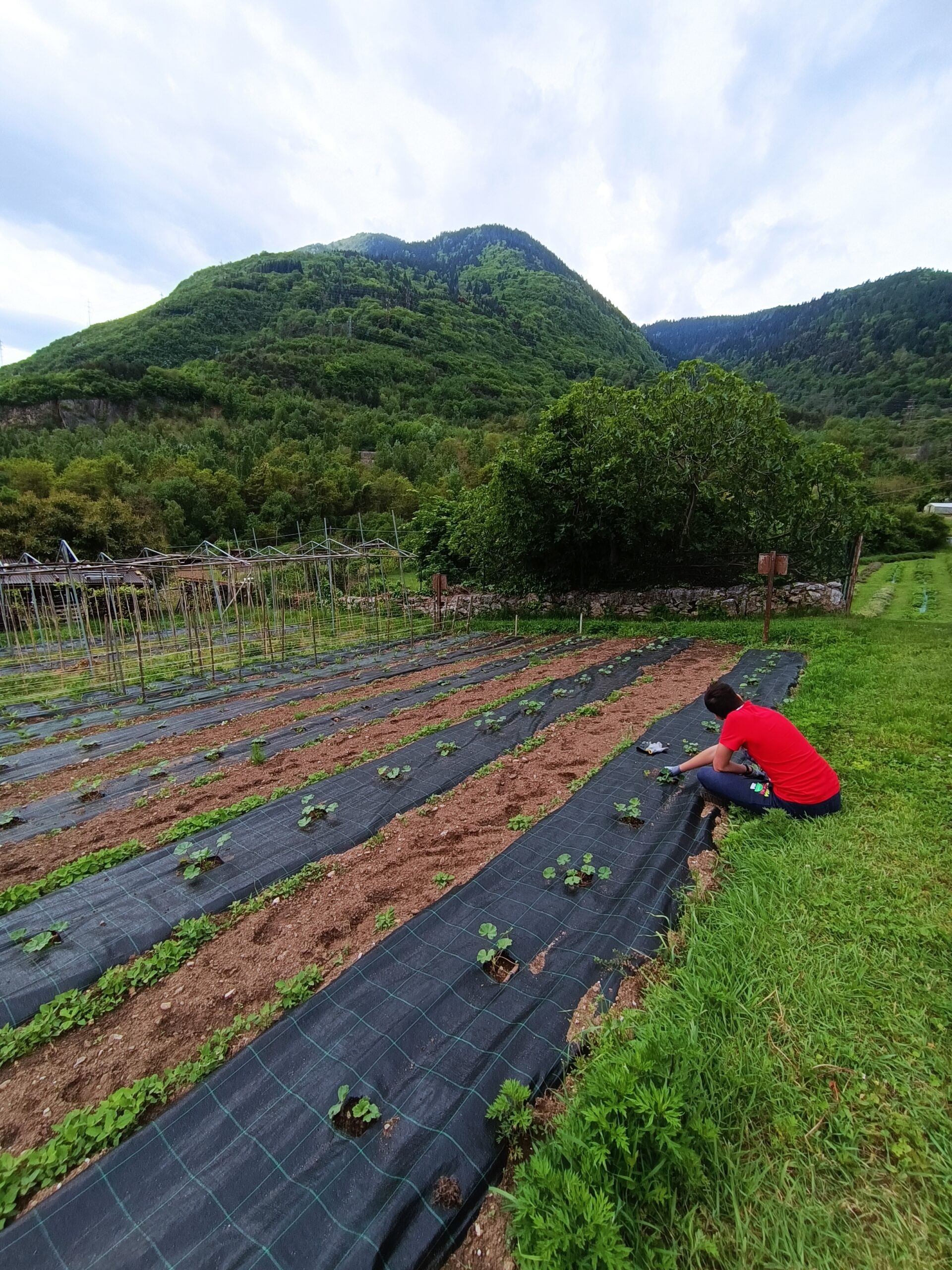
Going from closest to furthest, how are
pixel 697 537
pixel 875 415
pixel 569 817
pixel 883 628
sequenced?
pixel 569 817, pixel 883 628, pixel 697 537, pixel 875 415

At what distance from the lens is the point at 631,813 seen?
3.97 m

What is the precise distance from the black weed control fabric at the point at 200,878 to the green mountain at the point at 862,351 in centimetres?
6195

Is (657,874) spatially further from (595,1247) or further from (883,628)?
(883,628)

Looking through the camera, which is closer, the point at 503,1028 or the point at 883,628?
the point at 503,1028

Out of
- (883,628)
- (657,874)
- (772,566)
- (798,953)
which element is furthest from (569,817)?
(883,628)

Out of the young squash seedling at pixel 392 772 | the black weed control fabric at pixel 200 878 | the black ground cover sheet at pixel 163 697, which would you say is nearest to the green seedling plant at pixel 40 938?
the black weed control fabric at pixel 200 878

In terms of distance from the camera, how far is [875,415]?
60312 millimetres

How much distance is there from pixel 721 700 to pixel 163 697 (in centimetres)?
955

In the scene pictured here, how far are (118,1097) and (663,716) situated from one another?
18.8ft

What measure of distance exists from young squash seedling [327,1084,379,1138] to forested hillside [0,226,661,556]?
82.9ft

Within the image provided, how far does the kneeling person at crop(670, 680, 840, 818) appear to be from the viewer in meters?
3.72

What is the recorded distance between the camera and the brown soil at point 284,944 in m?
2.28

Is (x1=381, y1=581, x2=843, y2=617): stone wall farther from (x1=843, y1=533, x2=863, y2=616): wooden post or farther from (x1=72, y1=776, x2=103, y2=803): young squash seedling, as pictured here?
(x1=72, y1=776, x2=103, y2=803): young squash seedling

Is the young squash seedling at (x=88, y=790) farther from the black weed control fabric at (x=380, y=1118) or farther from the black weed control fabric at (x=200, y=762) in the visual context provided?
the black weed control fabric at (x=380, y=1118)
